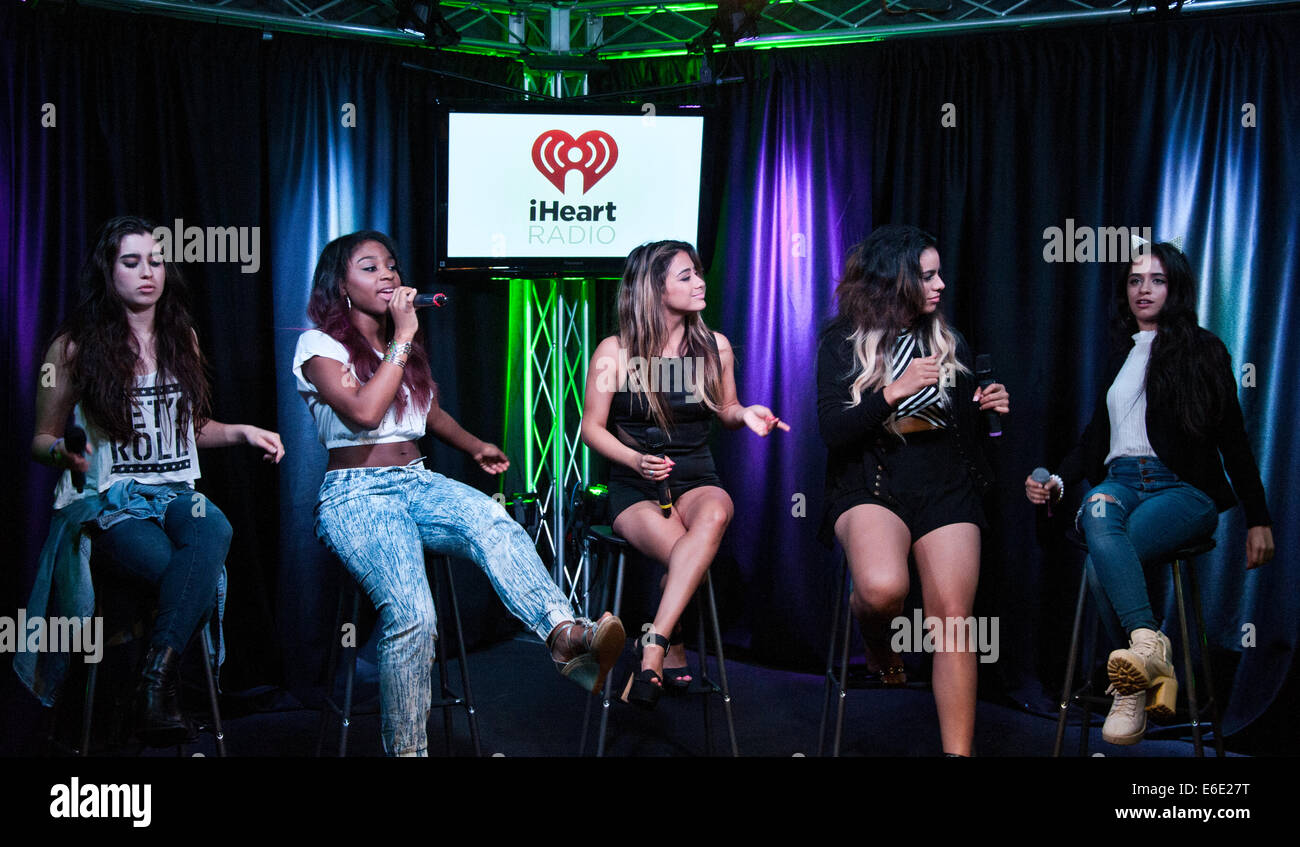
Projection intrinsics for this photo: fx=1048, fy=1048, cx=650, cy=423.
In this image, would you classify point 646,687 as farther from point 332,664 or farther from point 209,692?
point 209,692

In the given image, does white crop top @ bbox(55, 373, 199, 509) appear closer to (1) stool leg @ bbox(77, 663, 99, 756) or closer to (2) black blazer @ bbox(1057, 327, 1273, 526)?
(1) stool leg @ bbox(77, 663, 99, 756)

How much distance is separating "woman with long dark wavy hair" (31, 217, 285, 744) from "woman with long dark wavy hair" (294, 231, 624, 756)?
0.81ft

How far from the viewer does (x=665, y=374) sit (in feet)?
11.5

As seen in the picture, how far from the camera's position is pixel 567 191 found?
172 inches

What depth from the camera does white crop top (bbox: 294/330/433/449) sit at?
306cm

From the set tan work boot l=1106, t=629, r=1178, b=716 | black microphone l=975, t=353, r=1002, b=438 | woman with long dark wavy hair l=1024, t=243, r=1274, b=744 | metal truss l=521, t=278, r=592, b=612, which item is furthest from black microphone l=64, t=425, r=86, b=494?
tan work boot l=1106, t=629, r=1178, b=716

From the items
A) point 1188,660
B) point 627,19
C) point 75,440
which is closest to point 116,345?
point 75,440

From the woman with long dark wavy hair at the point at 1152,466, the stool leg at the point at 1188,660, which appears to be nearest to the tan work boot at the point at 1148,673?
the woman with long dark wavy hair at the point at 1152,466

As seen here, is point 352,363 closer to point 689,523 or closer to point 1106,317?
point 689,523

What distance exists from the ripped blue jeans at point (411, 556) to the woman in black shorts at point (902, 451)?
2.98 ft

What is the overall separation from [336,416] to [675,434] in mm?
1076

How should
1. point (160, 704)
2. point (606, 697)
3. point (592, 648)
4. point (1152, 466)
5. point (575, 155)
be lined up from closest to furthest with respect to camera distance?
1. point (160, 704)
2. point (592, 648)
3. point (606, 697)
4. point (1152, 466)
5. point (575, 155)

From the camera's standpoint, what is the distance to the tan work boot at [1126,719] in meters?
2.81
